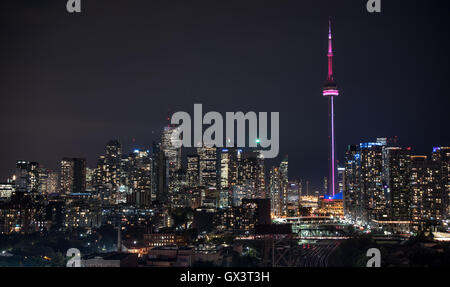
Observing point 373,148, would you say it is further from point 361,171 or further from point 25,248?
point 25,248

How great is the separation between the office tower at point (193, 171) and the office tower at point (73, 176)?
7.66 metres

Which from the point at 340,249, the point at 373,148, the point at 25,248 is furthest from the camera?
the point at 373,148

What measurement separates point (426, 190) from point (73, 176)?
77.2 feet

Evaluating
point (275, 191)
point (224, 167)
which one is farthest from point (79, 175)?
point (275, 191)

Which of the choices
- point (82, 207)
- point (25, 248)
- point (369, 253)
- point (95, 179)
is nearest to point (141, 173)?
point (95, 179)

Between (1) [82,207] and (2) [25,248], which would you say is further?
(1) [82,207]

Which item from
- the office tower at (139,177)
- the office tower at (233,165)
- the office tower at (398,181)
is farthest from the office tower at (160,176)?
the office tower at (398,181)

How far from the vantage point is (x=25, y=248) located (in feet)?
59.2

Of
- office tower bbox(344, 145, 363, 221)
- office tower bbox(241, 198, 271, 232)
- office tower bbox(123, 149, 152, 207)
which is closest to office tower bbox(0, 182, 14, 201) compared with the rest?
office tower bbox(123, 149, 152, 207)

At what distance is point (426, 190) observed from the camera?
92.5 feet

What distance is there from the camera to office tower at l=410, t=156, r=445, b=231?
27.1 m

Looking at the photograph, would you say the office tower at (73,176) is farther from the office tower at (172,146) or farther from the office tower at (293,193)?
the office tower at (293,193)

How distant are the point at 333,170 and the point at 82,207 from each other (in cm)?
2590
